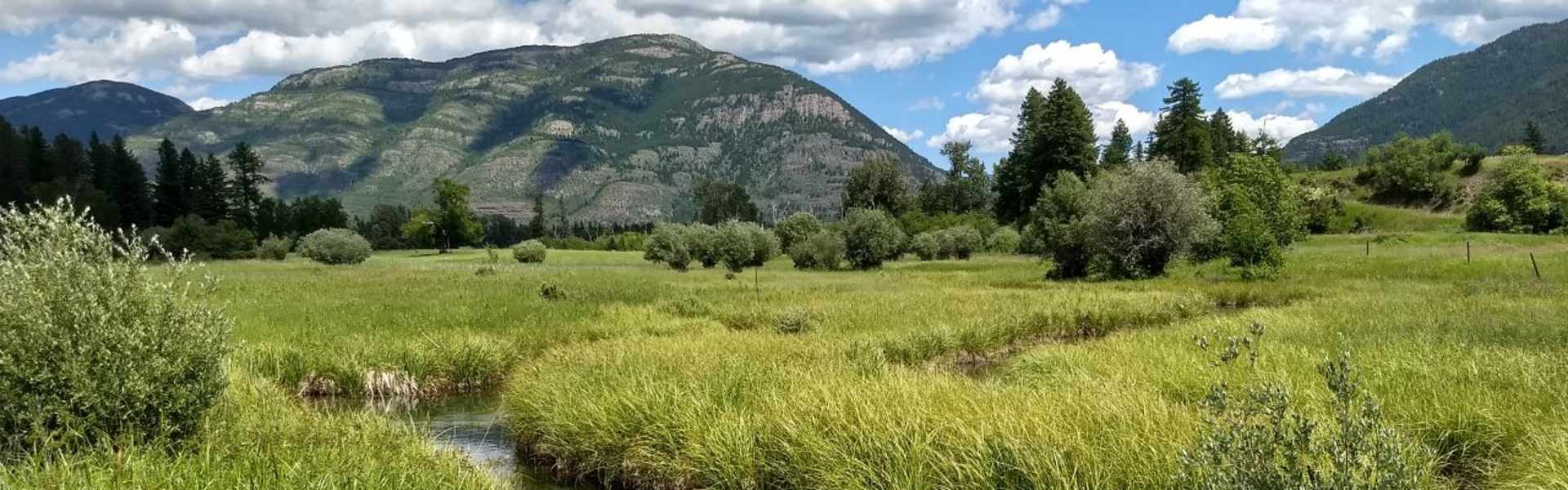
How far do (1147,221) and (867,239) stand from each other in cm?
2432

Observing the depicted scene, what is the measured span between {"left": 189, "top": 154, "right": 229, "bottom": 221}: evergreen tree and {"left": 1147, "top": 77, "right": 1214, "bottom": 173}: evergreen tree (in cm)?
10766

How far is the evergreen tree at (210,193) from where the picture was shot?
9581 cm

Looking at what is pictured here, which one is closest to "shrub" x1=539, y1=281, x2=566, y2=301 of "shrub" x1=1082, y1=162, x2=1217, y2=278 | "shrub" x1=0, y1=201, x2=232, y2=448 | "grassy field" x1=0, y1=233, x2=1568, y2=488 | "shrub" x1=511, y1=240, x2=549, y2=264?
"grassy field" x1=0, y1=233, x2=1568, y2=488

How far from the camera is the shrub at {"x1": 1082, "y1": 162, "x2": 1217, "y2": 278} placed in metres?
39.2

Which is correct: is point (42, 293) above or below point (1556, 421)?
above

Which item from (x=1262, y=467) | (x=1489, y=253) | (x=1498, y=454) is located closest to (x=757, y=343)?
(x=1498, y=454)

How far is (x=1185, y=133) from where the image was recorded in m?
86.0

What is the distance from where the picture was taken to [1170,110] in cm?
9069

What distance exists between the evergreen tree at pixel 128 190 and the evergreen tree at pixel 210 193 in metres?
4.58

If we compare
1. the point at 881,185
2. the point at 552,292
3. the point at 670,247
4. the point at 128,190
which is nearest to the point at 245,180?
the point at 128,190

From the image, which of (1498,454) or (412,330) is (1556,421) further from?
(412,330)

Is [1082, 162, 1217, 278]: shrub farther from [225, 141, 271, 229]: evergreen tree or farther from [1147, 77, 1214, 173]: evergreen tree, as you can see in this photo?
[225, 141, 271, 229]: evergreen tree

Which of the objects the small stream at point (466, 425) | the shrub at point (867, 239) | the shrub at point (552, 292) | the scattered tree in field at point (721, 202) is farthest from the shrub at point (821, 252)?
the scattered tree in field at point (721, 202)

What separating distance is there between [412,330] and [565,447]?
10.6 m
